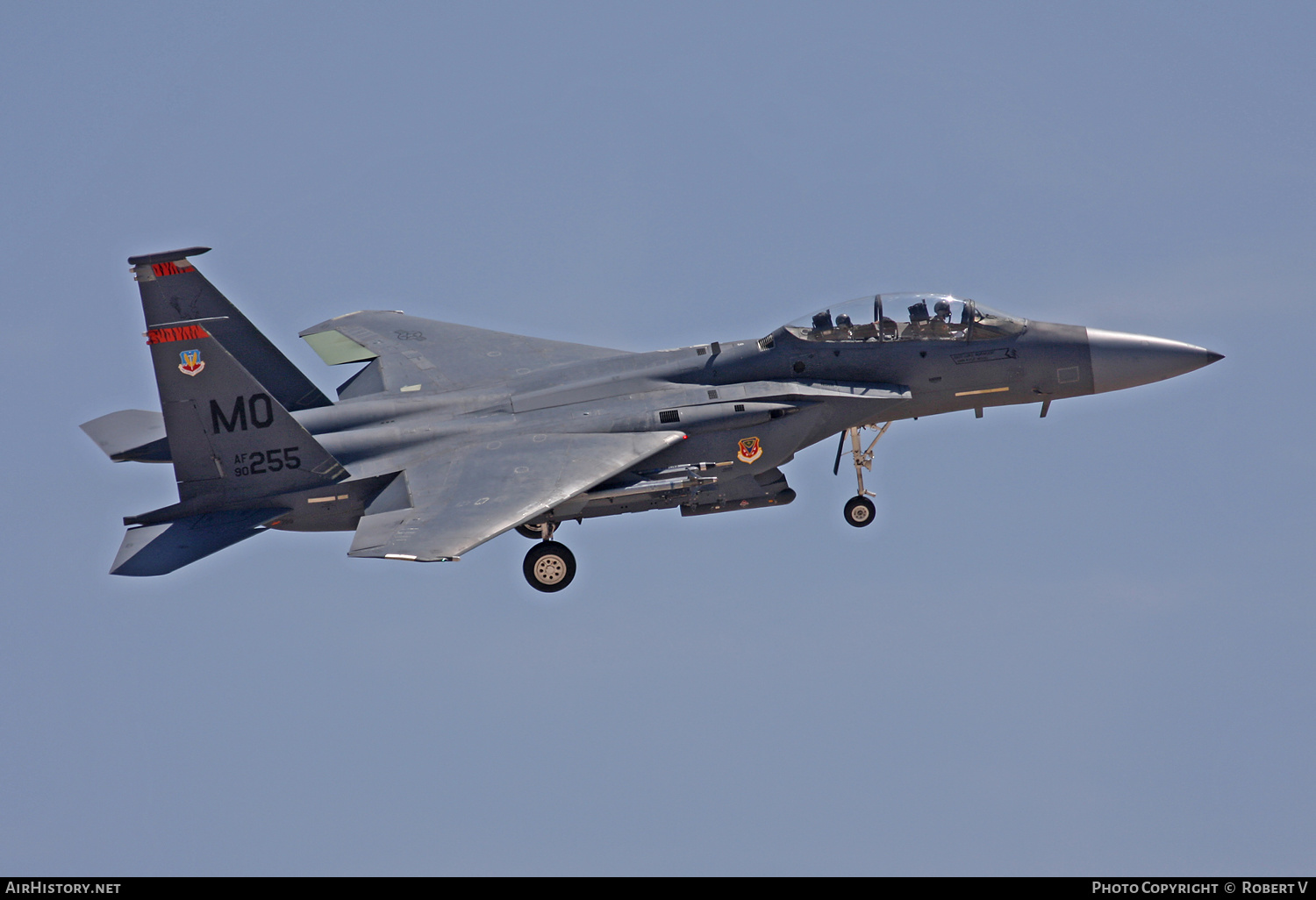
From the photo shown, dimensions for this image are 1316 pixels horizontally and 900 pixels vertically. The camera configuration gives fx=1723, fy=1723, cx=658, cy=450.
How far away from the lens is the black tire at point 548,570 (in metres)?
25.6

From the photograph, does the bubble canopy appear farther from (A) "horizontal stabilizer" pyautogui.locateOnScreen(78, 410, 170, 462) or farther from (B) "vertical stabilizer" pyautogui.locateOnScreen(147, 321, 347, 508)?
(A) "horizontal stabilizer" pyautogui.locateOnScreen(78, 410, 170, 462)

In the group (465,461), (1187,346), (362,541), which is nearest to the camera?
(362,541)

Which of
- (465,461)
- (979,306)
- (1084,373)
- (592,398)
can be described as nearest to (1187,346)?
(1084,373)

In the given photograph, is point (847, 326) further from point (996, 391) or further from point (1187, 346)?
point (1187, 346)

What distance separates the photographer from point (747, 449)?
1030 inches

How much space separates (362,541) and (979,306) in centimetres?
1045

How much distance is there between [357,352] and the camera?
30.2 metres

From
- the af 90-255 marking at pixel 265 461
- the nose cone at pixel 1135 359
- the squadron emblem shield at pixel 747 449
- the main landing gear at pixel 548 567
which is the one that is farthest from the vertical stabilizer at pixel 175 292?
the nose cone at pixel 1135 359

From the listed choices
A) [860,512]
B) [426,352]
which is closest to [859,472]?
[860,512]

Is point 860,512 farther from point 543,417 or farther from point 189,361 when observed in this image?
point 189,361

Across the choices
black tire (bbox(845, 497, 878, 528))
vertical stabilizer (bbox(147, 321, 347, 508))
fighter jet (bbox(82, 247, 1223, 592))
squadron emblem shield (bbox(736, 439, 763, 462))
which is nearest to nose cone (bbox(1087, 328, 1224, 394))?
fighter jet (bbox(82, 247, 1223, 592))

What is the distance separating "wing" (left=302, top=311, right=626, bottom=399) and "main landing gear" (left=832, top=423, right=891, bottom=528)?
13.1 feet

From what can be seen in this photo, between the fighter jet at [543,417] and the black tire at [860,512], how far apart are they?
35mm

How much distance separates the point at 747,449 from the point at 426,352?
6629 mm
